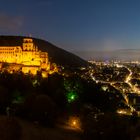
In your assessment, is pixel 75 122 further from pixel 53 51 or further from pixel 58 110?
pixel 53 51

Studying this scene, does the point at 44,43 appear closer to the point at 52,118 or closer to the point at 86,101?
the point at 86,101

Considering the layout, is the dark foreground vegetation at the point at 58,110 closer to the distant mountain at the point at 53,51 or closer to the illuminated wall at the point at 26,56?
the illuminated wall at the point at 26,56

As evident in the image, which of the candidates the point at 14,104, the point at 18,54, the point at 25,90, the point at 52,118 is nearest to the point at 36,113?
the point at 52,118

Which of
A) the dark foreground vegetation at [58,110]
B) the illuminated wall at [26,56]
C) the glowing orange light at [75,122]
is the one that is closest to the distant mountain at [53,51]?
the illuminated wall at [26,56]

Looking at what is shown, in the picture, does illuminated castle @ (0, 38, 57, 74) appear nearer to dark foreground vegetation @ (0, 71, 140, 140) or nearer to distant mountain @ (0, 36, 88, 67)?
dark foreground vegetation @ (0, 71, 140, 140)

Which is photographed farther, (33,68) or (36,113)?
(33,68)

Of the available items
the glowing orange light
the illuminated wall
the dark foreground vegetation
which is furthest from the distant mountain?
the glowing orange light
